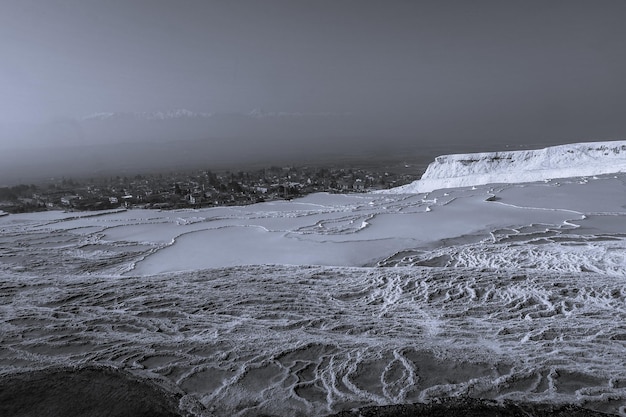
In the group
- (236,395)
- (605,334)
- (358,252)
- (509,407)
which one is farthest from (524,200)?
(236,395)

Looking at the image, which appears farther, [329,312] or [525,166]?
[525,166]

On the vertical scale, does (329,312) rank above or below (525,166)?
below

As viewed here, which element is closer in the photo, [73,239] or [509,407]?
[509,407]

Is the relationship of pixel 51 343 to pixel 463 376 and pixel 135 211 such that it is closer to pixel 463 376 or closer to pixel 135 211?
pixel 463 376

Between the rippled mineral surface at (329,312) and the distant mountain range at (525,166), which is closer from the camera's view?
the rippled mineral surface at (329,312)

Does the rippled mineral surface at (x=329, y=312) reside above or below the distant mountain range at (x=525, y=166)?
below

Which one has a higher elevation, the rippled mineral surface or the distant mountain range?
the distant mountain range

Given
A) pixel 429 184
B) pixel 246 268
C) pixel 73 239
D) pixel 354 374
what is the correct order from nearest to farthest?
pixel 354 374, pixel 246 268, pixel 73 239, pixel 429 184

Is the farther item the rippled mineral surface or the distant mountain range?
the distant mountain range
